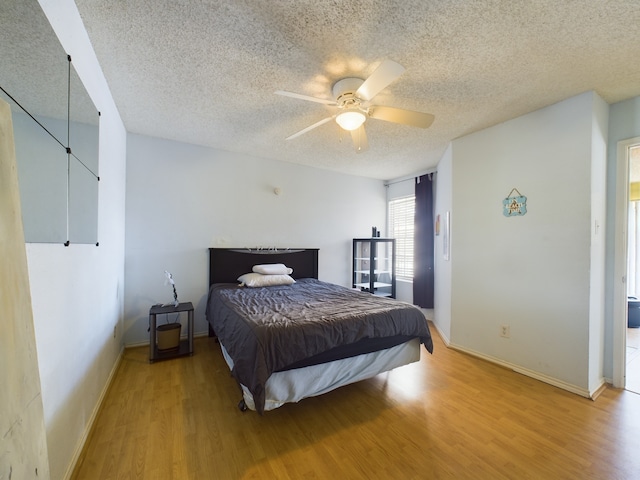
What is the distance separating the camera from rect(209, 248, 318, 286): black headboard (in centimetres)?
362

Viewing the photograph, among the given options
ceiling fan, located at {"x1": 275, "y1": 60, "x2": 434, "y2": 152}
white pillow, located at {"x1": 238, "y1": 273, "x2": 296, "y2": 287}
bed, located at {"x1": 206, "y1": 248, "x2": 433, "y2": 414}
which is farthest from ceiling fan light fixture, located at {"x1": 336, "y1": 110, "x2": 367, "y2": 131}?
white pillow, located at {"x1": 238, "y1": 273, "x2": 296, "y2": 287}

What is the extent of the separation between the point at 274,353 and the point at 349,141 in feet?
8.73

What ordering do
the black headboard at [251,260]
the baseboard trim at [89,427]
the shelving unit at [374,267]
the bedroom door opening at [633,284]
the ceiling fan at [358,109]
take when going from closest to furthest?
the baseboard trim at [89,427] < the ceiling fan at [358,109] < the bedroom door opening at [633,284] < the black headboard at [251,260] < the shelving unit at [374,267]

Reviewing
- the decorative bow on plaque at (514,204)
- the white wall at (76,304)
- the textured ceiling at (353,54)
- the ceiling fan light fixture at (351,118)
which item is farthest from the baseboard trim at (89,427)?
the decorative bow on plaque at (514,204)

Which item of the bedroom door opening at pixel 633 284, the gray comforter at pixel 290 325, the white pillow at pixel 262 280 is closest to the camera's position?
the gray comforter at pixel 290 325

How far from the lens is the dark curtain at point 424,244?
4387mm

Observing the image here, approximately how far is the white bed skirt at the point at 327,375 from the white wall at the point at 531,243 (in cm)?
110

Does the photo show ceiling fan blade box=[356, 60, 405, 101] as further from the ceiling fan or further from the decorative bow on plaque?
the decorative bow on plaque

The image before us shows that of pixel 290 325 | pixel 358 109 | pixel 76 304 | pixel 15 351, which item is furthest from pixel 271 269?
pixel 15 351

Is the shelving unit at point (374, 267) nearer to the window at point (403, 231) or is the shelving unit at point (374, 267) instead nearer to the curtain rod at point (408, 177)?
the window at point (403, 231)

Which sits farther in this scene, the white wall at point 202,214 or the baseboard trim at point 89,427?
the white wall at point 202,214

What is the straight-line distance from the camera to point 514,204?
108 inches

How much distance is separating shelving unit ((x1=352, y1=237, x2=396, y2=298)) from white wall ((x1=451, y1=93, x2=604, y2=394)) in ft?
5.00

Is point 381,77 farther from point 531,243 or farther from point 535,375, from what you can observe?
point 535,375
